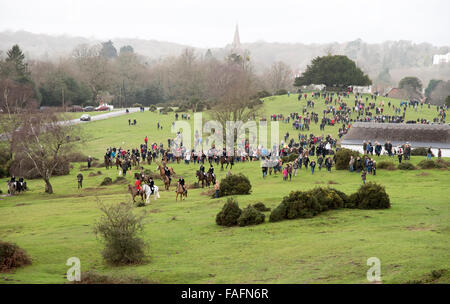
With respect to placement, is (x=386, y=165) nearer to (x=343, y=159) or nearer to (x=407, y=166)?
(x=407, y=166)

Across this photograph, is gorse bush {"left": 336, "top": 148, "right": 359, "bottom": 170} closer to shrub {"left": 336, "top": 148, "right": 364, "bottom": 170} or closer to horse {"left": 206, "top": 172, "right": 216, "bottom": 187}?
shrub {"left": 336, "top": 148, "right": 364, "bottom": 170}

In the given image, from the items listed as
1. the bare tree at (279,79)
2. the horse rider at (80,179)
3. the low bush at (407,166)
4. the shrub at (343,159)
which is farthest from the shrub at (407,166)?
the bare tree at (279,79)

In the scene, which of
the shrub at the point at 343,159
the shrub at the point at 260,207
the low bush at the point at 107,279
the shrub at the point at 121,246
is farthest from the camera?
the shrub at the point at 343,159

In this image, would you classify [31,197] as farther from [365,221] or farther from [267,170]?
[365,221]

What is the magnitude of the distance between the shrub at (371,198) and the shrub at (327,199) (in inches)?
35.6

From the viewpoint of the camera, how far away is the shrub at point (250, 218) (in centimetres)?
2283

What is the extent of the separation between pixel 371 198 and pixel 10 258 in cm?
1668

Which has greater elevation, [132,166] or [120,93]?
[120,93]

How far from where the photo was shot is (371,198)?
2492 centimetres

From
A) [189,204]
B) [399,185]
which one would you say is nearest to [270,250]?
[189,204]

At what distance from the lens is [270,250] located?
1806 centimetres

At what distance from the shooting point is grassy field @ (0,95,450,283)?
49.3 feet

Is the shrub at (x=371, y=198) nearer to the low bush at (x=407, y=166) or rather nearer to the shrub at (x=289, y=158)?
the low bush at (x=407, y=166)

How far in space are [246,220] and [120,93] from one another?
101234mm
